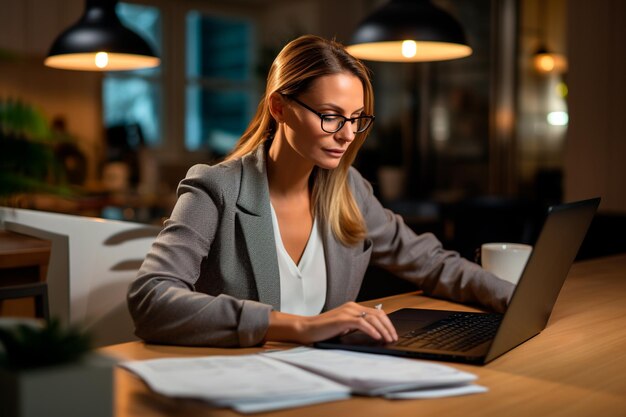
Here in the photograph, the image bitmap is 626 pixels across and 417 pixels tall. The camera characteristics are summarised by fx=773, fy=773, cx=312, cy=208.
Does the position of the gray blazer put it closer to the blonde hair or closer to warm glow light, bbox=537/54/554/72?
the blonde hair

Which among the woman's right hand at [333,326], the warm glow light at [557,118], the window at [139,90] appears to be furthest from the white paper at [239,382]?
the window at [139,90]

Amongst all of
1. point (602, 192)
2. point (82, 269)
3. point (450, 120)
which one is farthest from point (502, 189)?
point (82, 269)

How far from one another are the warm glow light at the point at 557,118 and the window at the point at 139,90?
422cm

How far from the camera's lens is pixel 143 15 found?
8.80 metres

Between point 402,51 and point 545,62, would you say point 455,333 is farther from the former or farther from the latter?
point 545,62

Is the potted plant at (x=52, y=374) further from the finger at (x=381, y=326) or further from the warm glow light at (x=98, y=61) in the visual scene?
the warm glow light at (x=98, y=61)

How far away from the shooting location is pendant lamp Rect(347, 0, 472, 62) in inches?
106

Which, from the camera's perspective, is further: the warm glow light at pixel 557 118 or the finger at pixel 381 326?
the warm glow light at pixel 557 118

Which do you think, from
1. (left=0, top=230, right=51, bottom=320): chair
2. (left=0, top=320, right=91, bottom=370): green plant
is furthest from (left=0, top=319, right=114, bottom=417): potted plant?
(left=0, top=230, right=51, bottom=320): chair

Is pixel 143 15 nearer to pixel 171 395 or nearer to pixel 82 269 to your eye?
pixel 82 269

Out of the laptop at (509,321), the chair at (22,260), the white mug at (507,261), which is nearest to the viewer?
the laptop at (509,321)

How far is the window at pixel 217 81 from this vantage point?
923cm

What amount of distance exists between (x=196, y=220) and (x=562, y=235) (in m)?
0.76

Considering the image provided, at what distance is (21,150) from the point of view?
68 cm
